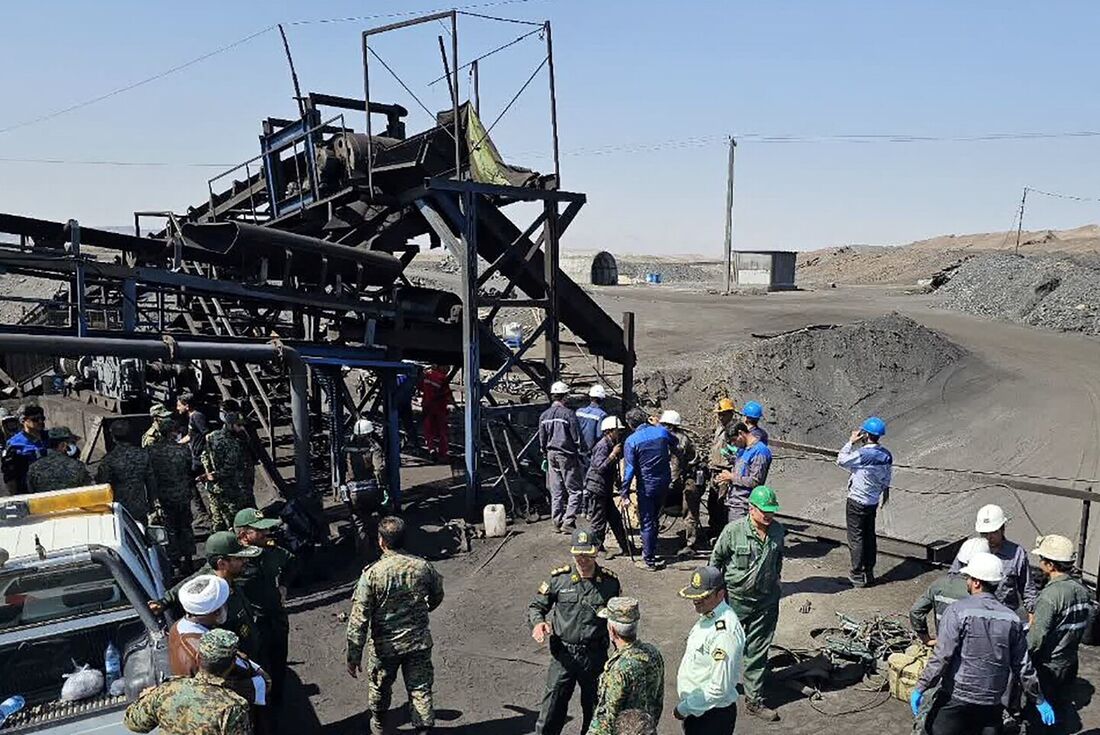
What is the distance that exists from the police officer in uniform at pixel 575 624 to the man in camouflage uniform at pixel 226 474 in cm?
542

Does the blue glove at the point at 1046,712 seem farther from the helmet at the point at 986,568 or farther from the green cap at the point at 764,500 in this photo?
the green cap at the point at 764,500

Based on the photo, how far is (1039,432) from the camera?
55.6 ft

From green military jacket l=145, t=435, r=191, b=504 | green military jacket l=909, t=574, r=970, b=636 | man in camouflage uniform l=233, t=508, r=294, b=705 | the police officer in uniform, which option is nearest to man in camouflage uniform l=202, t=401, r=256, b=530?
green military jacket l=145, t=435, r=191, b=504

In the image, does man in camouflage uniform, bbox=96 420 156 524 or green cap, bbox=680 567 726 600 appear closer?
green cap, bbox=680 567 726 600

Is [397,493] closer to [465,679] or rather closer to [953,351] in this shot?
[465,679]

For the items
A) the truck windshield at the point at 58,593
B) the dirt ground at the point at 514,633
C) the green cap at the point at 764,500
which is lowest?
the dirt ground at the point at 514,633

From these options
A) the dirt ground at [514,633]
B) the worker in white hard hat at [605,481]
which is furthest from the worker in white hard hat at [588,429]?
the dirt ground at [514,633]

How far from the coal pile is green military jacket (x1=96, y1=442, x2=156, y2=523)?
27.6 m

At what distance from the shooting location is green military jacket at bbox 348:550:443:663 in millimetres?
5785

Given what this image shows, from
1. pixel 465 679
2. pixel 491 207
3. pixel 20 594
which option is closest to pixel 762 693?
pixel 465 679

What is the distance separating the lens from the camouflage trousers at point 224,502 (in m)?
9.74

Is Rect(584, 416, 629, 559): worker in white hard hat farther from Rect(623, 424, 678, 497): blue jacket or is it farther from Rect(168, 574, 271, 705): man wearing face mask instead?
Rect(168, 574, 271, 705): man wearing face mask

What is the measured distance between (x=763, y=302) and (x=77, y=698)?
36419 mm

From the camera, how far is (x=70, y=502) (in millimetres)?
6258
